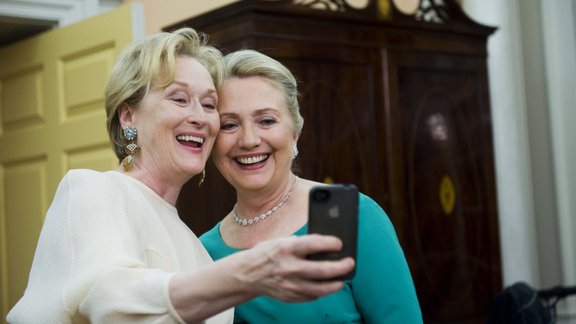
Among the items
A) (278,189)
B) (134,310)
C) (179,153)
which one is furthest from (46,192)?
(134,310)

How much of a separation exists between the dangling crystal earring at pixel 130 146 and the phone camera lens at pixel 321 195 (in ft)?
2.62

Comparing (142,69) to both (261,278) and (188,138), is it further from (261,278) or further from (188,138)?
(261,278)

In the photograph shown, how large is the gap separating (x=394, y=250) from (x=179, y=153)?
56 centimetres

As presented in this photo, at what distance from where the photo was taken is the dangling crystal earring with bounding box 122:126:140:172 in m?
2.08

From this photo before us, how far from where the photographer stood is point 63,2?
4871mm

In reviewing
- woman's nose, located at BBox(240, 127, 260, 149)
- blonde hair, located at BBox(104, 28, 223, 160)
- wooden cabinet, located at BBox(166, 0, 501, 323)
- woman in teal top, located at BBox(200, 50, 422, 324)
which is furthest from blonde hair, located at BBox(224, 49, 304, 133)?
wooden cabinet, located at BBox(166, 0, 501, 323)

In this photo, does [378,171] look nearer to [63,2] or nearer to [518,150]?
[518,150]

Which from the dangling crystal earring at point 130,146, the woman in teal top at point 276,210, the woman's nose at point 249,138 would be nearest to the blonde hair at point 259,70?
the woman in teal top at point 276,210

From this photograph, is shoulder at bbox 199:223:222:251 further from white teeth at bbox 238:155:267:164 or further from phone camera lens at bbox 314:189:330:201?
phone camera lens at bbox 314:189:330:201

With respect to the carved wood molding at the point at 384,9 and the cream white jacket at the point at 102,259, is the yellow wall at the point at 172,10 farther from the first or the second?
the cream white jacket at the point at 102,259

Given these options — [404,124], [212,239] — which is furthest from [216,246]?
[404,124]

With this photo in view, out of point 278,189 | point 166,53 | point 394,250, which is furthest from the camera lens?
point 278,189

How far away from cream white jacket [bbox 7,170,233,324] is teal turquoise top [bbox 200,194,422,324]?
31cm

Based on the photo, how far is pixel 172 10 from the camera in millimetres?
5367
